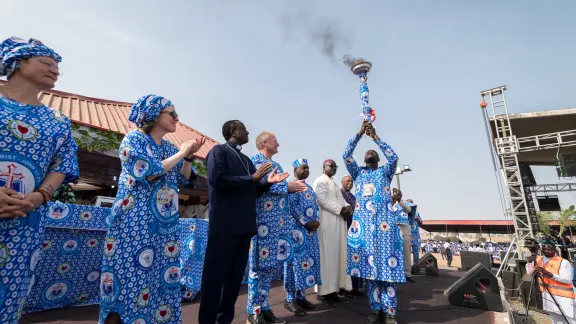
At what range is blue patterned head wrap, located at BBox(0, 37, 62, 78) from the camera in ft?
4.82

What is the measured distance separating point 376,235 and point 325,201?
3.64 feet

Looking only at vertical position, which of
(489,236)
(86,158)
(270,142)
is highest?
(86,158)

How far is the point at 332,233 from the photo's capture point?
426 cm

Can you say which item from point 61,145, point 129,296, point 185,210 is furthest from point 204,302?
point 185,210

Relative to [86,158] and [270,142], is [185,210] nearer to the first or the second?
[86,158]

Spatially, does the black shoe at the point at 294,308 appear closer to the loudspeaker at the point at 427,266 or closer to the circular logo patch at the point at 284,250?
the circular logo patch at the point at 284,250

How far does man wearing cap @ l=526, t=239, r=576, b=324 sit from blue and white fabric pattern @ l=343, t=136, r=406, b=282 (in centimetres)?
285

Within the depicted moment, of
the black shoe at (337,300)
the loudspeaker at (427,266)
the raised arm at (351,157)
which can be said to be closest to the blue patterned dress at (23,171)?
the raised arm at (351,157)

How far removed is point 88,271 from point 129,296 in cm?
234

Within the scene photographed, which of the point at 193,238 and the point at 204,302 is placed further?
the point at 193,238

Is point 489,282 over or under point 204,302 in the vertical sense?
under

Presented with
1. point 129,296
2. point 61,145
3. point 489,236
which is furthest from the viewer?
point 489,236

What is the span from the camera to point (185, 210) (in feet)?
30.0

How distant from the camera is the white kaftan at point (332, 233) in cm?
409
